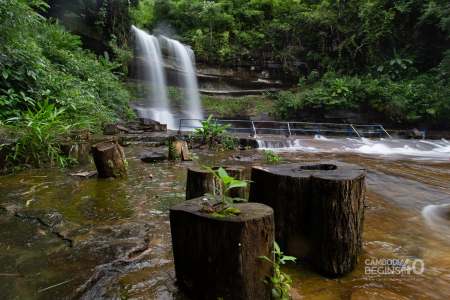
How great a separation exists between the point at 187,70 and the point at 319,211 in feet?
57.7

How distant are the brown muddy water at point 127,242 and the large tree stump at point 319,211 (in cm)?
13

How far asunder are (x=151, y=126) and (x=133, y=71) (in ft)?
24.8

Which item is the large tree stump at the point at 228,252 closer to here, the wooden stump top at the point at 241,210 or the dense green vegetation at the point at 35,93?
the wooden stump top at the point at 241,210

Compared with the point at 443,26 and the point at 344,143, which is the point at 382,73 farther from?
the point at 344,143

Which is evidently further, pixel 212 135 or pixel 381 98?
pixel 381 98

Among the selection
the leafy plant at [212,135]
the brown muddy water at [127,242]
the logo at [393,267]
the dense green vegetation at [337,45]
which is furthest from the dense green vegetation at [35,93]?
the dense green vegetation at [337,45]

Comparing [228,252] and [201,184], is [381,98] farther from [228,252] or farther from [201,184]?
[228,252]

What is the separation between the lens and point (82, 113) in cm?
816

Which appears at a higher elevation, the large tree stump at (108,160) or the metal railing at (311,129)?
the metal railing at (311,129)

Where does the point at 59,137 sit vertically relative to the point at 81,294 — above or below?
above

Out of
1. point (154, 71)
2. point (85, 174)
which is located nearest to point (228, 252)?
point (85, 174)

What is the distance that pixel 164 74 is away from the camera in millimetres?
18391

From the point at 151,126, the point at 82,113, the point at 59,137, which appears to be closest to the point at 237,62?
the point at 151,126

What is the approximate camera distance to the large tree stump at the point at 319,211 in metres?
2.29
